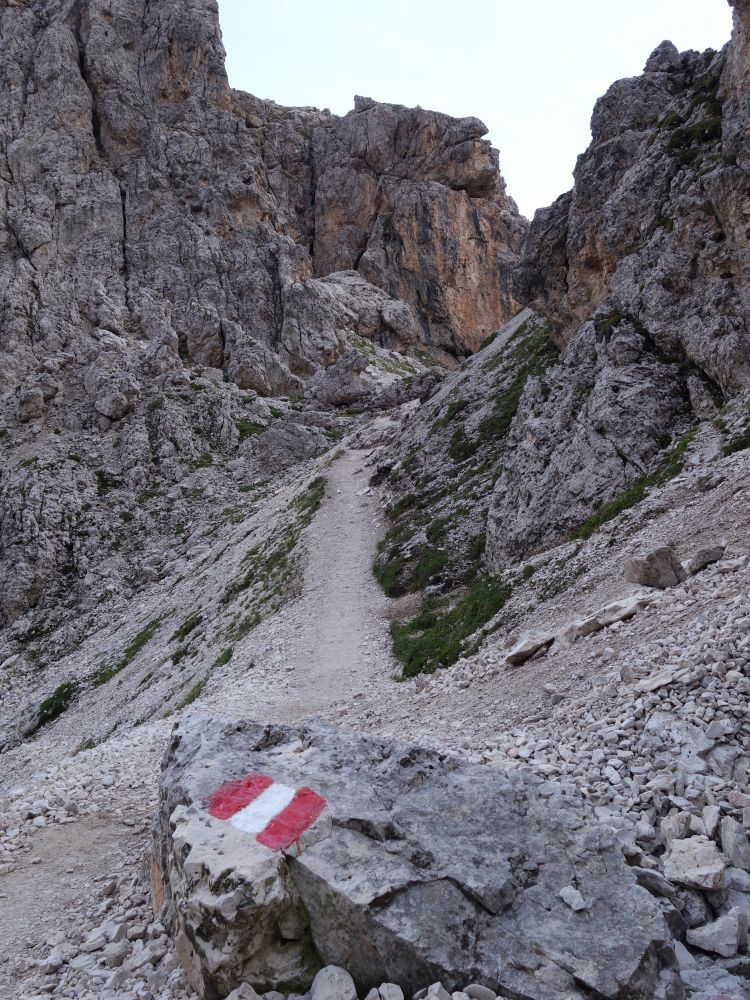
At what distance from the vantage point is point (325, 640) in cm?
2970

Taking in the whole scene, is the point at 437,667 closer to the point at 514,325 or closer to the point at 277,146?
the point at 514,325

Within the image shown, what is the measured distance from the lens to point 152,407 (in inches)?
3312

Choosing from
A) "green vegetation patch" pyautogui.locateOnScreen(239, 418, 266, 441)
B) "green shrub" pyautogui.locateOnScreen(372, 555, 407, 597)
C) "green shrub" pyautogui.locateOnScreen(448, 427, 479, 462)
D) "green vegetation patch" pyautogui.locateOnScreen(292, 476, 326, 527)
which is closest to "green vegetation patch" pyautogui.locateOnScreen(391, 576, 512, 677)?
"green shrub" pyautogui.locateOnScreen(372, 555, 407, 597)

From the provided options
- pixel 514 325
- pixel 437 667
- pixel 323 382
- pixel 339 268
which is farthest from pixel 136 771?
pixel 339 268

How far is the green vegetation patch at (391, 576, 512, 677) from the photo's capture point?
22.6 metres

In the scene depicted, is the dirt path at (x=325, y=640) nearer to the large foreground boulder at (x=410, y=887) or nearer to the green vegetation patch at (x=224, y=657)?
the green vegetation patch at (x=224, y=657)


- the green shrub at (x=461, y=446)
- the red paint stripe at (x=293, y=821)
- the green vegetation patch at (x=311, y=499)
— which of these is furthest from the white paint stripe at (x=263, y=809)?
the green vegetation patch at (x=311, y=499)

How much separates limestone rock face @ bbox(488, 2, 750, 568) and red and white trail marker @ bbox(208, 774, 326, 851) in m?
19.6

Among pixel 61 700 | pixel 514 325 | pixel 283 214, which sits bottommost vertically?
pixel 61 700

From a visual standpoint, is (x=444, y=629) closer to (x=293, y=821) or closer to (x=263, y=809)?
(x=263, y=809)

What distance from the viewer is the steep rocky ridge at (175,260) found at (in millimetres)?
78062

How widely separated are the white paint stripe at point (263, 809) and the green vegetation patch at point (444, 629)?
12.9 m

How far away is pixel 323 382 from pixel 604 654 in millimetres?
87941

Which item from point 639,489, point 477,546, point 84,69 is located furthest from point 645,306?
point 84,69
